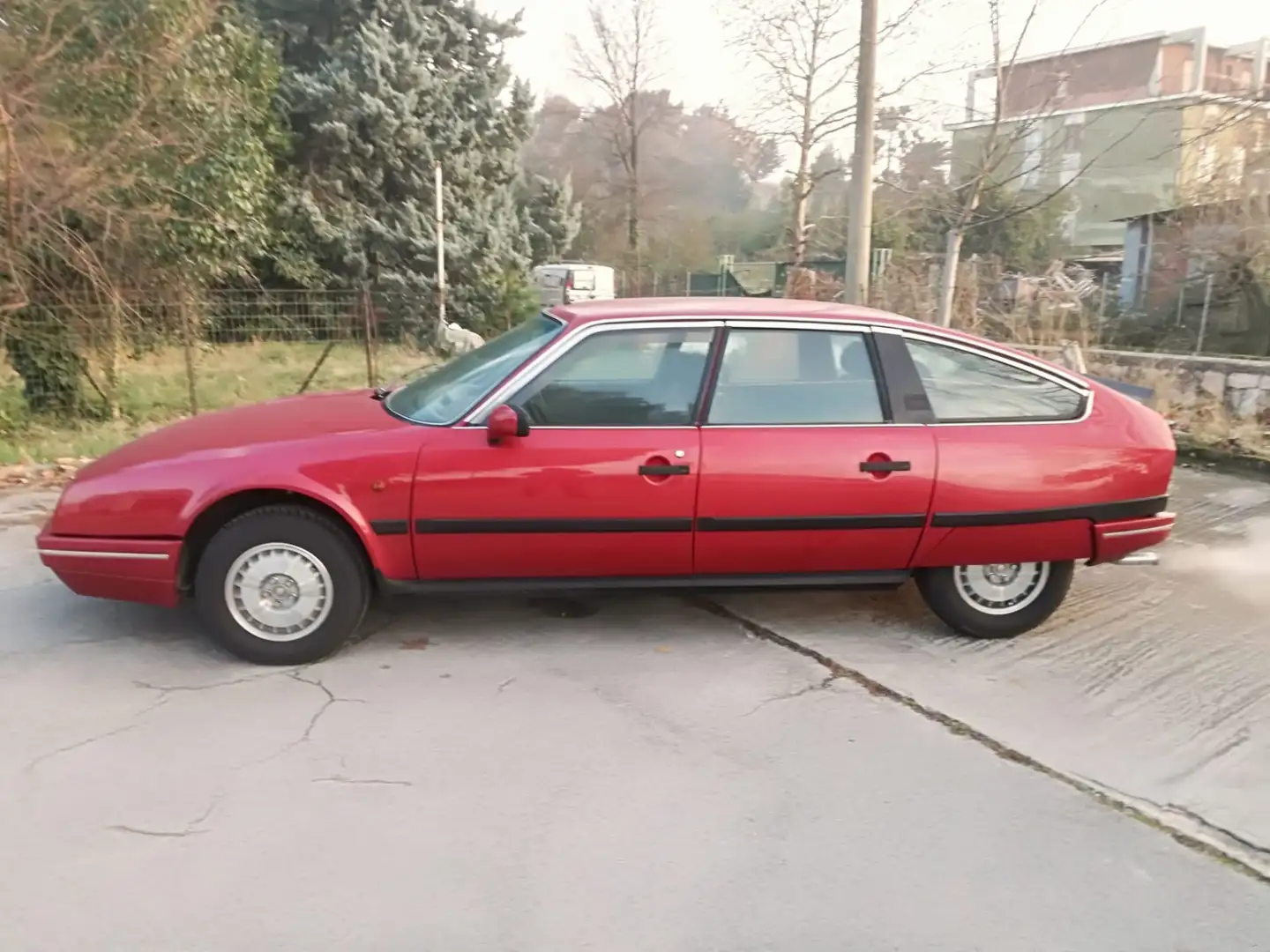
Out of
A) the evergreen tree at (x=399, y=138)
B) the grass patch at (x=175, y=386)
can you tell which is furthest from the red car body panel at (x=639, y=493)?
the evergreen tree at (x=399, y=138)

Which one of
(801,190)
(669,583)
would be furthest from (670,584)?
(801,190)

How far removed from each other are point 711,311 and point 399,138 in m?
15.3

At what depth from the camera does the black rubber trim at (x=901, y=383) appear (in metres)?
4.32

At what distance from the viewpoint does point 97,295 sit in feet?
31.2

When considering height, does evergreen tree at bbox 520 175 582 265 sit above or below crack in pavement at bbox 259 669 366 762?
above

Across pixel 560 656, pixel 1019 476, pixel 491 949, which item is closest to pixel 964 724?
pixel 1019 476

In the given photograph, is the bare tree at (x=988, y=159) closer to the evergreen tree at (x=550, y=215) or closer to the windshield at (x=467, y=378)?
the windshield at (x=467, y=378)

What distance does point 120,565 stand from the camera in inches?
156

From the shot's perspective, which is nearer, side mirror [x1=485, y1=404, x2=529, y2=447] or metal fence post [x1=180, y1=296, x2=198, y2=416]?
side mirror [x1=485, y1=404, x2=529, y2=447]

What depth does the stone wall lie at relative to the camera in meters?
9.54

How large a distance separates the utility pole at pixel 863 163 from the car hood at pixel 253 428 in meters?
5.78

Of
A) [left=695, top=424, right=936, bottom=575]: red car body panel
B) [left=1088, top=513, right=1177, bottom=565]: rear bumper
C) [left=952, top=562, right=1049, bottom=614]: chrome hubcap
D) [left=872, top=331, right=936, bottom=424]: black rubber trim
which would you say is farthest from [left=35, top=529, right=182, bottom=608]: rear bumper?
[left=1088, top=513, right=1177, bottom=565]: rear bumper

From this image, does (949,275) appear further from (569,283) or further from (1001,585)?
(569,283)

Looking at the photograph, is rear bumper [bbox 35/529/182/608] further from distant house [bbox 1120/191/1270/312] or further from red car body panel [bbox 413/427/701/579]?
distant house [bbox 1120/191/1270/312]
